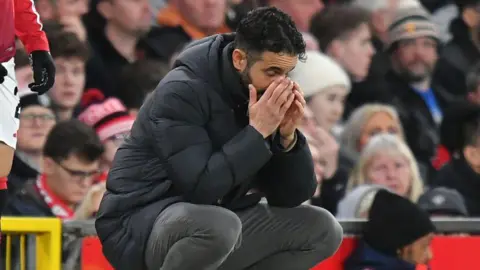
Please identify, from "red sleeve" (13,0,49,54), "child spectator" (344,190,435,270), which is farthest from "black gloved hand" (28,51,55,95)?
"child spectator" (344,190,435,270)

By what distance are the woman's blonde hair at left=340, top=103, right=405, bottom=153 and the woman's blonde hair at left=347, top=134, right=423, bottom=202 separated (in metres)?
0.35

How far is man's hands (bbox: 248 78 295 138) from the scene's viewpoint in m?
3.97

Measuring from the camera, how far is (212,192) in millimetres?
3965

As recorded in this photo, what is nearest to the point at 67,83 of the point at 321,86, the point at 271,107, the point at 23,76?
the point at 23,76

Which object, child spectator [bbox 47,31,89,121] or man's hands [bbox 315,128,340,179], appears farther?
man's hands [bbox 315,128,340,179]

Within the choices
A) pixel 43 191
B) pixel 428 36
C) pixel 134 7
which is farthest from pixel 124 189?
pixel 428 36

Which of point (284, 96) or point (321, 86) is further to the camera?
point (321, 86)

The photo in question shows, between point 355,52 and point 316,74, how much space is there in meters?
0.75

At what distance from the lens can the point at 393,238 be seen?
5.03 meters

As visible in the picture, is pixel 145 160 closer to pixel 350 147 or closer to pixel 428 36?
pixel 350 147

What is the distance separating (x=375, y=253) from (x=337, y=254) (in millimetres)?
152

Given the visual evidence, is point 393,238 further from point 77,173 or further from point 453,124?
point 453,124

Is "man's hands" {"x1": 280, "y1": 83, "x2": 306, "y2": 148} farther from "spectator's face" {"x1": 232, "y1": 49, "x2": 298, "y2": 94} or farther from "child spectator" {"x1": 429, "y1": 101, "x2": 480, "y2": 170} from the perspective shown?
"child spectator" {"x1": 429, "y1": 101, "x2": 480, "y2": 170}

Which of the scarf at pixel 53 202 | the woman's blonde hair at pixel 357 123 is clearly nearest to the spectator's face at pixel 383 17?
the woman's blonde hair at pixel 357 123
